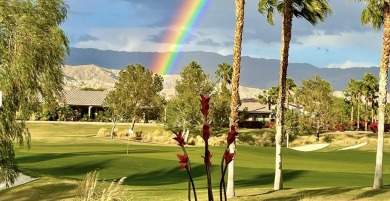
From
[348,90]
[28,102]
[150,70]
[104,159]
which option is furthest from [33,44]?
[348,90]

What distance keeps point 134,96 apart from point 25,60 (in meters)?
68.4

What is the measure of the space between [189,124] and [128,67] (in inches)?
676

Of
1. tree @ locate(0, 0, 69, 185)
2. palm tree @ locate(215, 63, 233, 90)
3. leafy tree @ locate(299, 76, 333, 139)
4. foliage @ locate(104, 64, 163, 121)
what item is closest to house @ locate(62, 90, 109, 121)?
palm tree @ locate(215, 63, 233, 90)

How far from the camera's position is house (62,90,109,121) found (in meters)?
120

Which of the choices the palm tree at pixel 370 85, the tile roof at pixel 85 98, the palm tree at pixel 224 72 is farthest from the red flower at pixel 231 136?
the palm tree at pixel 224 72

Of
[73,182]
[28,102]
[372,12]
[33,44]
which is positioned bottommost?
[73,182]

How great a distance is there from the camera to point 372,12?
25828 mm

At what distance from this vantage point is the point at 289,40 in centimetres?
2492

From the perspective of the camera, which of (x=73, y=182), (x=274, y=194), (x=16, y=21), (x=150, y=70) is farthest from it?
(x=150, y=70)

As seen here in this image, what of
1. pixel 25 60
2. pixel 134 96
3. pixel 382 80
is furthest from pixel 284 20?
pixel 134 96

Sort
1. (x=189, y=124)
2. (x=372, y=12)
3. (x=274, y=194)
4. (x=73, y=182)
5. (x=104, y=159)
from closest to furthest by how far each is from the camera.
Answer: (x=274, y=194)
(x=372, y=12)
(x=73, y=182)
(x=104, y=159)
(x=189, y=124)

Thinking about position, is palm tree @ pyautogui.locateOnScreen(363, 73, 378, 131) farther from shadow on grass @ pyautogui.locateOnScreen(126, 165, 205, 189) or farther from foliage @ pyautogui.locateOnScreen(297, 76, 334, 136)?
shadow on grass @ pyautogui.locateOnScreen(126, 165, 205, 189)

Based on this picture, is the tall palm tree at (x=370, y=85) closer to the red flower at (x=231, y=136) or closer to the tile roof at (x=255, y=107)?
the tile roof at (x=255, y=107)

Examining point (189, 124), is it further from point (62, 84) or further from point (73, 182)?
point (62, 84)
